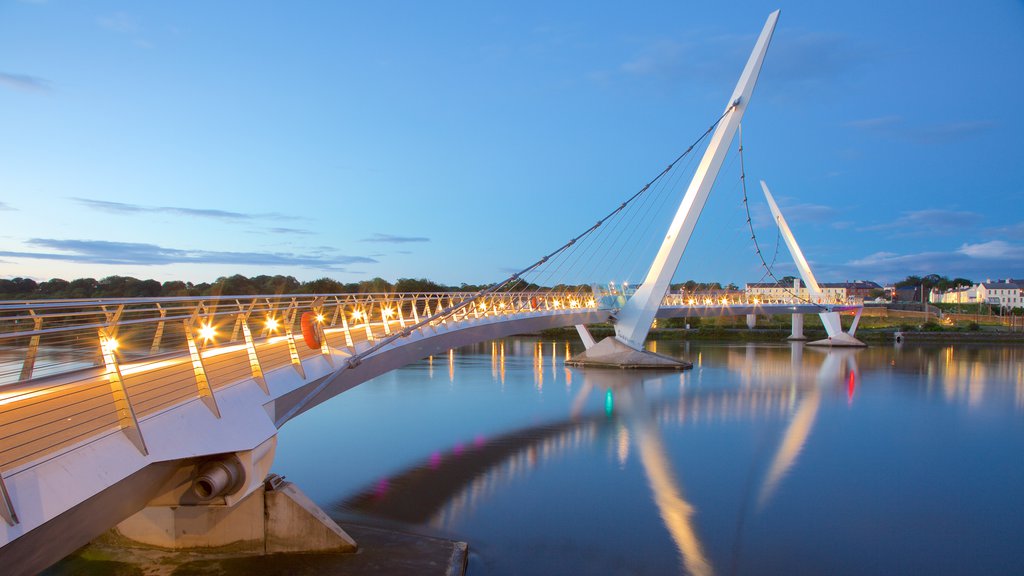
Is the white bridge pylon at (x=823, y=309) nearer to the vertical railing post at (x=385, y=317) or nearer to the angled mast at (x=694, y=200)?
the angled mast at (x=694, y=200)

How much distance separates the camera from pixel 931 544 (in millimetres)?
8547

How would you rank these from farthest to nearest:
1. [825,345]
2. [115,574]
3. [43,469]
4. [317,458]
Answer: [825,345], [317,458], [115,574], [43,469]

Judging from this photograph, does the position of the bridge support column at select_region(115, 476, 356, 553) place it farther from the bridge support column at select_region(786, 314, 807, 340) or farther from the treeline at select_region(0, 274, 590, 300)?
the bridge support column at select_region(786, 314, 807, 340)

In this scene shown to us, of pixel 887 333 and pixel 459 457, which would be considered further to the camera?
pixel 887 333

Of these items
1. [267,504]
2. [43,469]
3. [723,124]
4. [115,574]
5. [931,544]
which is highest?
[723,124]

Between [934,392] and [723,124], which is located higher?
[723,124]

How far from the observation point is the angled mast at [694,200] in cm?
2524

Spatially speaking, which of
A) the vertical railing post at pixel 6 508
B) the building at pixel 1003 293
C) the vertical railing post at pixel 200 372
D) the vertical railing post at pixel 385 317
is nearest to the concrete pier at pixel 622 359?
the vertical railing post at pixel 385 317

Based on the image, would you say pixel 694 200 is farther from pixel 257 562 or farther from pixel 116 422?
pixel 116 422

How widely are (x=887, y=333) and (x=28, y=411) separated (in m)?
56.6

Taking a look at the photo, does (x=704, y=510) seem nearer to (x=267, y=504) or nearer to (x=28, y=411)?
(x=267, y=504)

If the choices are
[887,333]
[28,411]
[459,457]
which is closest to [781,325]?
[887,333]

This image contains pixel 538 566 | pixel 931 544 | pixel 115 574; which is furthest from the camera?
pixel 931 544

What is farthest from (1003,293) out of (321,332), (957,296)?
(321,332)
